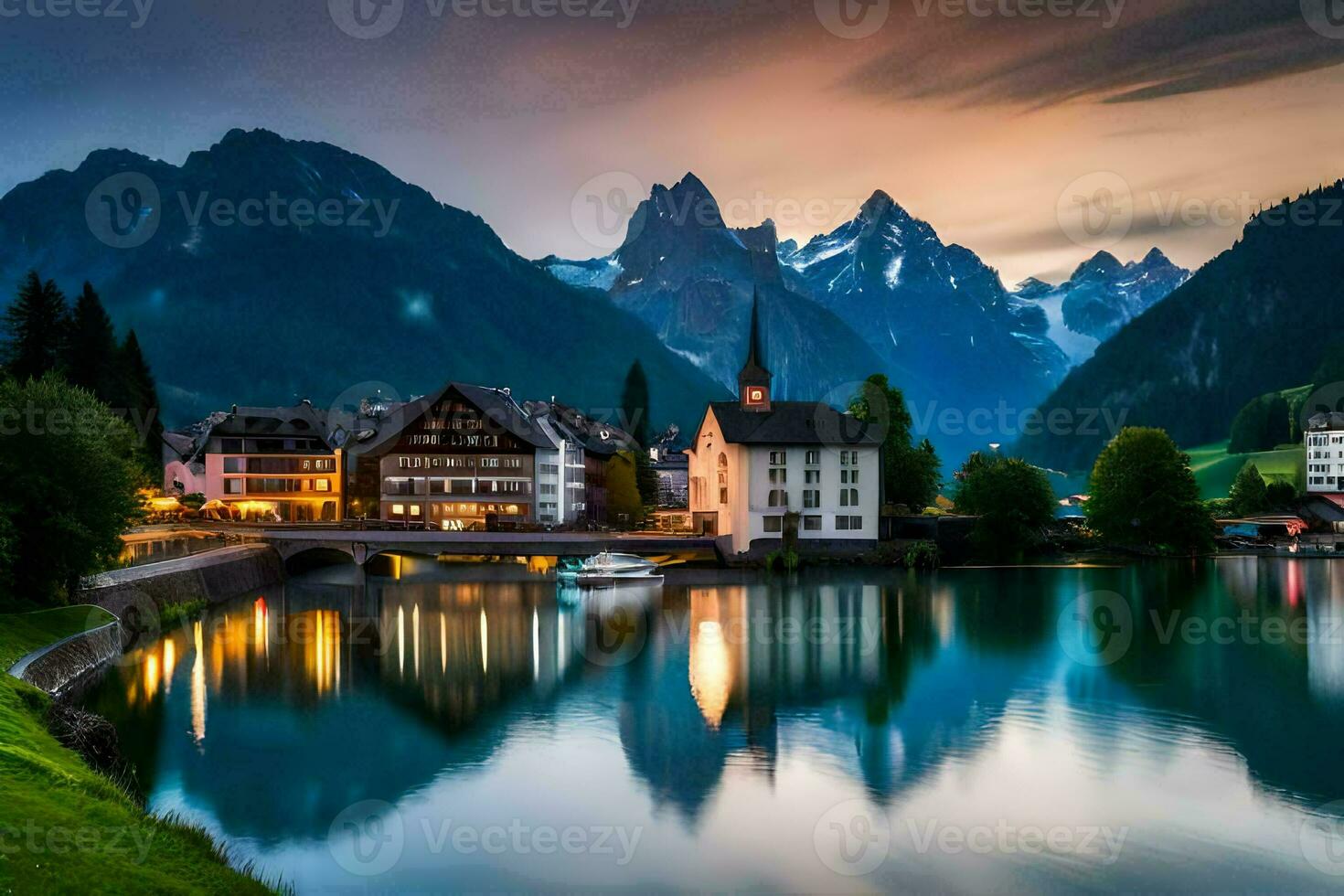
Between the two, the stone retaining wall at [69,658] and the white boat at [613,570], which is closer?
the stone retaining wall at [69,658]

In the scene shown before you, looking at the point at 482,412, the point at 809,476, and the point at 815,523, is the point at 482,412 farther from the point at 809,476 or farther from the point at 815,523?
the point at 815,523

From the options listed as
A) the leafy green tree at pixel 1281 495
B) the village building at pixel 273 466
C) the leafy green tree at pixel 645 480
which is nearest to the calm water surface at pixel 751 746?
the village building at pixel 273 466

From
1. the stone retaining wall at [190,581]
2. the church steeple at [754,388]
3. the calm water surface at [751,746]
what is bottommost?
the calm water surface at [751,746]

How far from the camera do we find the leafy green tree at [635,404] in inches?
7106

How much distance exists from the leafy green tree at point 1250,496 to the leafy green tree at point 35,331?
5725 inches

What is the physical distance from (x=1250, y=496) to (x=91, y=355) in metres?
145

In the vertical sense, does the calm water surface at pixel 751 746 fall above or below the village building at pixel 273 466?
below

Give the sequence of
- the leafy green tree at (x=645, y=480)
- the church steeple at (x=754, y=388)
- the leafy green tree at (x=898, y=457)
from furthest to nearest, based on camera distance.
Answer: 1. the leafy green tree at (x=645, y=480)
2. the leafy green tree at (x=898, y=457)
3. the church steeple at (x=754, y=388)

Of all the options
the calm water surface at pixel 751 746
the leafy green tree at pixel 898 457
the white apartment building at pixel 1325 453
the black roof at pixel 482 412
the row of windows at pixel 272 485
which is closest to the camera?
the calm water surface at pixel 751 746

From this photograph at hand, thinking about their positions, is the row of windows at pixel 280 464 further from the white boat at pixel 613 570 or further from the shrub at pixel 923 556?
the shrub at pixel 923 556

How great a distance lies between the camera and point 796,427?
99125 millimetres

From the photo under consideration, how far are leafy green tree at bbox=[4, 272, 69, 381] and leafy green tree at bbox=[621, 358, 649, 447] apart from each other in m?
98.4

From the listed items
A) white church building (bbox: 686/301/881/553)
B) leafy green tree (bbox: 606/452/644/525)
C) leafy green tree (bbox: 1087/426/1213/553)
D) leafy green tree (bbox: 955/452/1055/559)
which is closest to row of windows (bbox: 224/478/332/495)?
leafy green tree (bbox: 606/452/644/525)

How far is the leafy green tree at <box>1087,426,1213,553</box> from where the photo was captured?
113m
